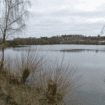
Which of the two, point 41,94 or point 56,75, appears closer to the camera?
point 56,75

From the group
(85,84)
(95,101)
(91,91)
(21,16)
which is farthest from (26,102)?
(21,16)

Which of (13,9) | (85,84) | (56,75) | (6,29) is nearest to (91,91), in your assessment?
(85,84)

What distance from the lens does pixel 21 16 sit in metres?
10.5

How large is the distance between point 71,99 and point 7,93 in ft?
12.0

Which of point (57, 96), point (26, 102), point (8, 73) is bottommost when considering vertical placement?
point (26, 102)

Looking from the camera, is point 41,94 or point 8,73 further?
point 8,73

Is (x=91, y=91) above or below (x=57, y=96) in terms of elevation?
below

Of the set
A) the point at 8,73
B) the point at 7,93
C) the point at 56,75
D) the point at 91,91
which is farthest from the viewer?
the point at 91,91

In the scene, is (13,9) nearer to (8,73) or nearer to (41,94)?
(8,73)

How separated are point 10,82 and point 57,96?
10.7 feet

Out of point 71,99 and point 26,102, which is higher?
point 26,102

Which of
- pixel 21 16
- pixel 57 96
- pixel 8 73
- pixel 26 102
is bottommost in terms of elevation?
pixel 26 102

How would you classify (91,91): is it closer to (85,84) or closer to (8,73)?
(85,84)

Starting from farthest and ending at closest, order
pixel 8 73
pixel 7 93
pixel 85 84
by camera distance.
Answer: pixel 85 84, pixel 8 73, pixel 7 93
